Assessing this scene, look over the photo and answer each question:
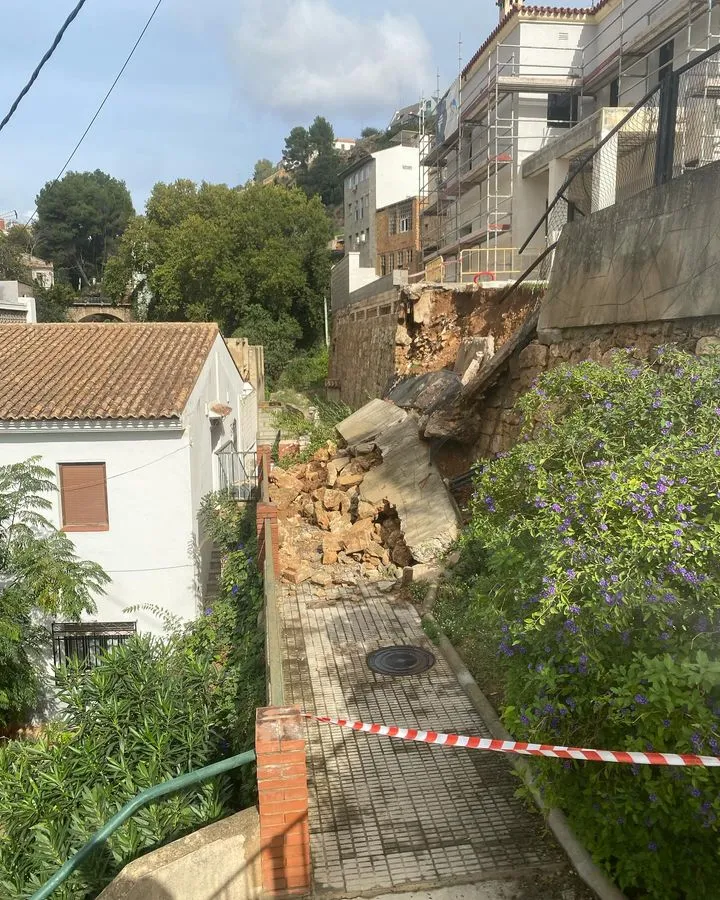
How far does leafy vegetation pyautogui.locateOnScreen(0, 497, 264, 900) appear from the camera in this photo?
4883 millimetres

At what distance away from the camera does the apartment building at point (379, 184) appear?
4119 cm

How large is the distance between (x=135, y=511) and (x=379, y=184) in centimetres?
3481

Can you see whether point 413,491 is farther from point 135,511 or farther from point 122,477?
point 122,477

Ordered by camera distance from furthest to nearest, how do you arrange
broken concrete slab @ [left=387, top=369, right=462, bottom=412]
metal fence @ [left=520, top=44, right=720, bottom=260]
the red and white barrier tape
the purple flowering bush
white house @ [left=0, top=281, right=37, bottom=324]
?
white house @ [left=0, top=281, right=37, bottom=324], broken concrete slab @ [left=387, top=369, right=462, bottom=412], metal fence @ [left=520, top=44, right=720, bottom=260], the purple flowering bush, the red and white barrier tape

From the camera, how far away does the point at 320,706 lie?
5.85 m

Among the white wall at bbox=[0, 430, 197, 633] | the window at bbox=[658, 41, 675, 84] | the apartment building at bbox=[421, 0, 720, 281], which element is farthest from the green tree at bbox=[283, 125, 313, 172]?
the white wall at bbox=[0, 430, 197, 633]

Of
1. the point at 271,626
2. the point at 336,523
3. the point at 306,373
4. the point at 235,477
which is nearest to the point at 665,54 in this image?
the point at 235,477

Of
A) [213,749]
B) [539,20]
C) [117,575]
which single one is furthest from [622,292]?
[539,20]

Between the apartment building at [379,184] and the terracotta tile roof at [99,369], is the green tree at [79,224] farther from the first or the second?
the terracotta tile roof at [99,369]

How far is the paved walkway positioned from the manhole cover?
10cm

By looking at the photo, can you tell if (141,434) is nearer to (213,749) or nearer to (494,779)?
(213,749)

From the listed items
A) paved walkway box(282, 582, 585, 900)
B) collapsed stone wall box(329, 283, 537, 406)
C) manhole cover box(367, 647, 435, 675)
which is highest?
collapsed stone wall box(329, 283, 537, 406)

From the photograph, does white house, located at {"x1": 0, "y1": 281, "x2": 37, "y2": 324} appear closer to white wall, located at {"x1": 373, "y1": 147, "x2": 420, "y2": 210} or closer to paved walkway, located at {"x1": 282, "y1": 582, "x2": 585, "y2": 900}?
white wall, located at {"x1": 373, "y1": 147, "x2": 420, "y2": 210}

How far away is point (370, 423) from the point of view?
1174cm
